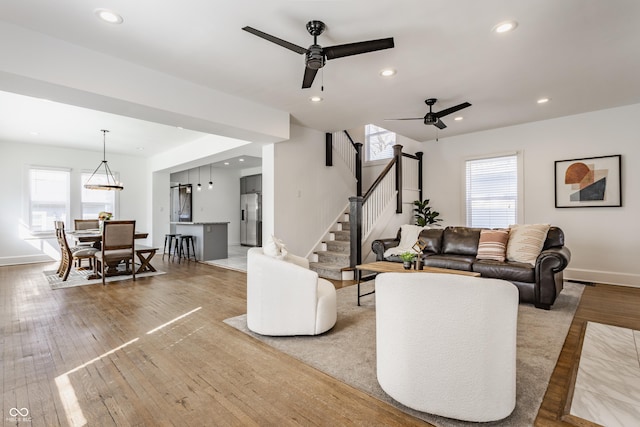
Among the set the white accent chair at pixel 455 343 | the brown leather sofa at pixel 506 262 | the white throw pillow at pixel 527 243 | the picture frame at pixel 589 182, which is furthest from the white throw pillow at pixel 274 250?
the picture frame at pixel 589 182

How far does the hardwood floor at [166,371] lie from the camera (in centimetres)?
171

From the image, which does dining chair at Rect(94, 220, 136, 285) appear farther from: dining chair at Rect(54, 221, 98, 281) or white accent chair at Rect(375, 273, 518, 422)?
white accent chair at Rect(375, 273, 518, 422)

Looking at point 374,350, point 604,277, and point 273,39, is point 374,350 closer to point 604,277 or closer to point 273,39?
point 273,39

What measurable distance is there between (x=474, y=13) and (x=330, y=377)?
2960mm

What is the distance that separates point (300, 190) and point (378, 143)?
3.25m

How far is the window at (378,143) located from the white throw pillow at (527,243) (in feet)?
13.1

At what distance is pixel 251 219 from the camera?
405 inches

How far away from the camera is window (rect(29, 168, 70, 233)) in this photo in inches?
284

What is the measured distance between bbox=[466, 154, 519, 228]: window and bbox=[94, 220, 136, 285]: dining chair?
6456mm

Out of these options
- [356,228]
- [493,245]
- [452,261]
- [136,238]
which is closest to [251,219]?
[136,238]

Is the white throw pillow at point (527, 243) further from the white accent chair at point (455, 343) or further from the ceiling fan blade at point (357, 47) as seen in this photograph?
the ceiling fan blade at point (357, 47)

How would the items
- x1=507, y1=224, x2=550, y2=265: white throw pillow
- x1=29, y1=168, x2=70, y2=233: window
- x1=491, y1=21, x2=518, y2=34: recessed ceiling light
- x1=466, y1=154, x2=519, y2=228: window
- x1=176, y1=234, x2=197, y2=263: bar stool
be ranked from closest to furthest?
x1=491, y1=21, x2=518, y2=34: recessed ceiling light
x1=507, y1=224, x2=550, y2=265: white throw pillow
x1=466, y1=154, x2=519, y2=228: window
x1=29, y1=168, x2=70, y2=233: window
x1=176, y1=234, x2=197, y2=263: bar stool

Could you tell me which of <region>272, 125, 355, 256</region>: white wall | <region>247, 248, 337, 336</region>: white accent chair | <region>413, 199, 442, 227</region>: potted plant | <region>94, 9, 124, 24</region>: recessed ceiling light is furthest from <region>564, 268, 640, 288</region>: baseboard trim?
<region>94, 9, 124, 24</region>: recessed ceiling light

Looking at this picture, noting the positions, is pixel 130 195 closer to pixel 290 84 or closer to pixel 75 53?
pixel 75 53
